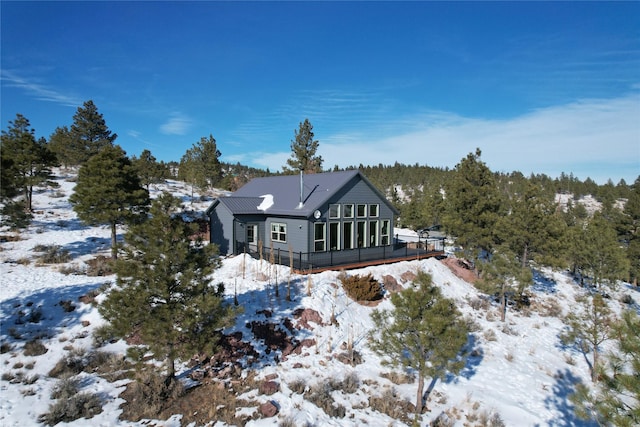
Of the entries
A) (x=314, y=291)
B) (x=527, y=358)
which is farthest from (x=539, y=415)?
(x=314, y=291)

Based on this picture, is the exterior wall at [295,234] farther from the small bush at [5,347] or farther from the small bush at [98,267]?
the small bush at [5,347]

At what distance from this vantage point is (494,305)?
21.3m

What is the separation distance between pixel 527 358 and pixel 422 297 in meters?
9.00

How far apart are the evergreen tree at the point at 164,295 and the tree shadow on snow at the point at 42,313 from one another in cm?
491

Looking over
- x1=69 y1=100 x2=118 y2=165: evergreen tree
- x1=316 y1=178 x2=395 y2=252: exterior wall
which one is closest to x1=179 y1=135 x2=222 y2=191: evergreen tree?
x1=69 y1=100 x2=118 y2=165: evergreen tree

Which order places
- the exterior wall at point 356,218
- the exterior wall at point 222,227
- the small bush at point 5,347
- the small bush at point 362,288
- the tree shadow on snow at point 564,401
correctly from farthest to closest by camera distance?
the exterior wall at point 222,227, the exterior wall at point 356,218, the small bush at point 362,288, the small bush at point 5,347, the tree shadow on snow at point 564,401

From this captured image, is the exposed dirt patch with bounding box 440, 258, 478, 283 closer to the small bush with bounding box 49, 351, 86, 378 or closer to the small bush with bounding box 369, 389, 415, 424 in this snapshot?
the small bush with bounding box 369, 389, 415, 424

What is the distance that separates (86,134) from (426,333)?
44.0 meters

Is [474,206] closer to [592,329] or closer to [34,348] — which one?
[592,329]

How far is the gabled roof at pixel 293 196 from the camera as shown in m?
21.3

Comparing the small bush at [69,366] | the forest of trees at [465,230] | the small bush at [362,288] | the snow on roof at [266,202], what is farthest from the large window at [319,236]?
the small bush at [69,366]

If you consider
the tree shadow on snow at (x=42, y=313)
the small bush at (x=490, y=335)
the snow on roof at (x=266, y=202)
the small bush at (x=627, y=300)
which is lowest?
the small bush at (x=627, y=300)

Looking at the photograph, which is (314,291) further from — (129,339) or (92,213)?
(92,213)

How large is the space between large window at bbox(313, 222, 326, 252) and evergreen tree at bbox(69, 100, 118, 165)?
30.8 meters
